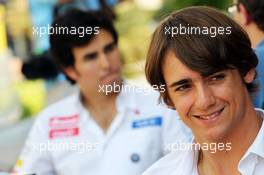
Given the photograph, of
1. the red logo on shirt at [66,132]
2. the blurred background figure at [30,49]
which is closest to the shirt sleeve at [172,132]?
the red logo on shirt at [66,132]

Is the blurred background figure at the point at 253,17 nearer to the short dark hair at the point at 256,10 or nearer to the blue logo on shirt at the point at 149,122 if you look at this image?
the short dark hair at the point at 256,10

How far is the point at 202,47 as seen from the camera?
1579mm

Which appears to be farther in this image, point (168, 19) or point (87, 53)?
point (87, 53)

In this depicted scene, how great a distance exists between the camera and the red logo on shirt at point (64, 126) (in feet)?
8.36

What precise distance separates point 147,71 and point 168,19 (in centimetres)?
16

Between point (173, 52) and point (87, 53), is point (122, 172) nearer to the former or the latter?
point (87, 53)

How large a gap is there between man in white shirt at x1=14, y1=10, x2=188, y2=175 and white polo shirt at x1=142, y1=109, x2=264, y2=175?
0.63 meters

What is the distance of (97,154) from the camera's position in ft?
8.13

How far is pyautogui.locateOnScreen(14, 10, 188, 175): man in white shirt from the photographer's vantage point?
2.46 m

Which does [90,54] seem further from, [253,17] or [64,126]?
[253,17]

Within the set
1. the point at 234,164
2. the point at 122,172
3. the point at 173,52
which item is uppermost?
the point at 173,52

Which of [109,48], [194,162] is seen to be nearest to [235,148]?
[194,162]

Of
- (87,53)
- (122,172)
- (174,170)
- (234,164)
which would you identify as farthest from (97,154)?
(234,164)

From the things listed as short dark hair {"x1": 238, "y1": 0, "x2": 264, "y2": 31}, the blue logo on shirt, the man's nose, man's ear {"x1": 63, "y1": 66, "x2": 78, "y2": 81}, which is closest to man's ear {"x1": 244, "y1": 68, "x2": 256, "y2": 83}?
the man's nose
